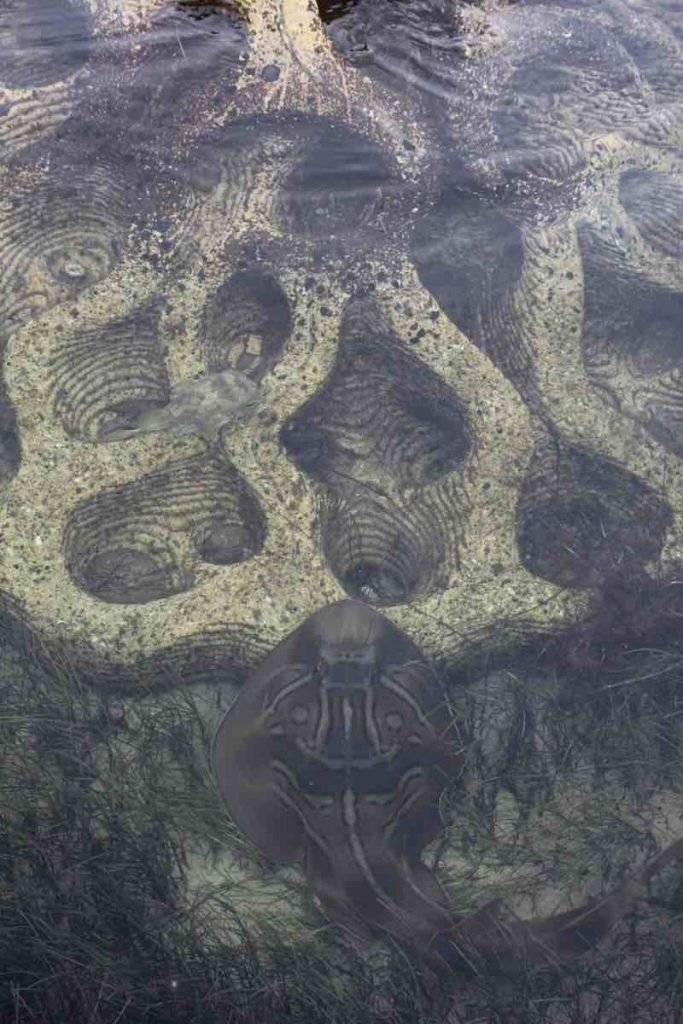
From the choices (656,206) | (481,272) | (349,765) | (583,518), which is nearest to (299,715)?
(349,765)

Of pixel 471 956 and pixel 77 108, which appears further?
pixel 77 108

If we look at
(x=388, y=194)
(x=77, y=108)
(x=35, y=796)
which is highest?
(x=77, y=108)

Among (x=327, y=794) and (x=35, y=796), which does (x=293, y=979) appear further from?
(x=35, y=796)

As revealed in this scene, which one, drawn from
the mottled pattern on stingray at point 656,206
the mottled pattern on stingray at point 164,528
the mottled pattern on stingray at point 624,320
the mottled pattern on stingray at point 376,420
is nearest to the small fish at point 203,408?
the mottled pattern on stingray at point 164,528

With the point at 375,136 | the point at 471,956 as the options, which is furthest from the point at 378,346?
the point at 471,956

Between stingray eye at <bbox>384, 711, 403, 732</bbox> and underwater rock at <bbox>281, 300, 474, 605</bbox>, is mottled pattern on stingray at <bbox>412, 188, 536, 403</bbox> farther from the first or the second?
stingray eye at <bbox>384, 711, 403, 732</bbox>

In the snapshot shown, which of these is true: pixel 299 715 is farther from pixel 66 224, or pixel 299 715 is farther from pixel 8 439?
pixel 66 224

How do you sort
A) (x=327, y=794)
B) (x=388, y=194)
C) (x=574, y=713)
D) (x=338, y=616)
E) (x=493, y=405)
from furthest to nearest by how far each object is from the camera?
(x=388, y=194) < (x=493, y=405) < (x=574, y=713) < (x=338, y=616) < (x=327, y=794)
